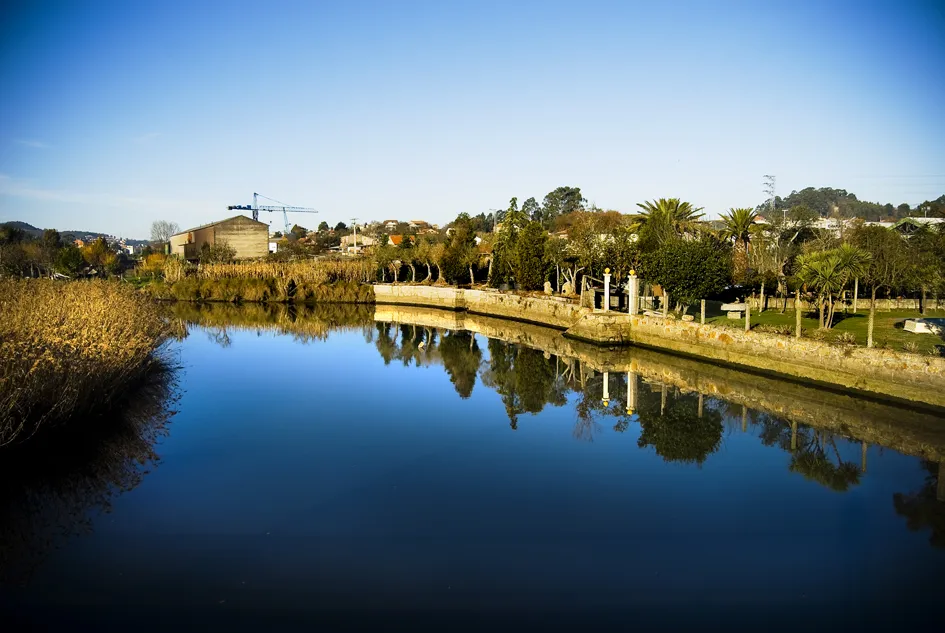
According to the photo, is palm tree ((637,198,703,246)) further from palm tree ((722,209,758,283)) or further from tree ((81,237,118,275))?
tree ((81,237,118,275))

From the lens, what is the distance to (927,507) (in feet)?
35.6

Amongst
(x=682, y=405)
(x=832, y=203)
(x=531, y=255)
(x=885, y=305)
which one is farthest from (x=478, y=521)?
(x=832, y=203)

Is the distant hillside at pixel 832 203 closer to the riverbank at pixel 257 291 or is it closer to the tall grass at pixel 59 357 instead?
the riverbank at pixel 257 291

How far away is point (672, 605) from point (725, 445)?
7487 mm

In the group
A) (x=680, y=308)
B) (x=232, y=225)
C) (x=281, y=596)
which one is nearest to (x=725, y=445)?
(x=281, y=596)

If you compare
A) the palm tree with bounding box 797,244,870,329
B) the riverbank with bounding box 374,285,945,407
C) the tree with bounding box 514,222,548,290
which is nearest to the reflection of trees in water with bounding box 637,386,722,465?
the riverbank with bounding box 374,285,945,407

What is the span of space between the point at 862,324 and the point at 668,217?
21119mm

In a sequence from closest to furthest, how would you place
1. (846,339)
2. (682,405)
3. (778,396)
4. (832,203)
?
(682,405) < (778,396) < (846,339) < (832,203)

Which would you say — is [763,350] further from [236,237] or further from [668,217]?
[236,237]

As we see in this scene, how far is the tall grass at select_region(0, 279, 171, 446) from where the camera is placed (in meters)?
11.0

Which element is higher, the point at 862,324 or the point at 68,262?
the point at 68,262

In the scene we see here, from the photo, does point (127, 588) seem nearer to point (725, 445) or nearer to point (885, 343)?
point (725, 445)

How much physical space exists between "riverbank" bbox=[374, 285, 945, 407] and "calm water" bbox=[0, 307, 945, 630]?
0.83m

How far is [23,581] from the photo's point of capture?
8148 millimetres
